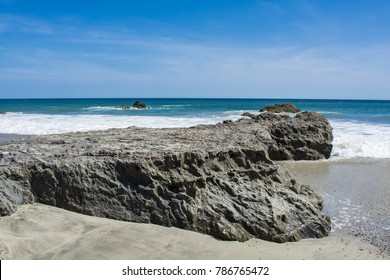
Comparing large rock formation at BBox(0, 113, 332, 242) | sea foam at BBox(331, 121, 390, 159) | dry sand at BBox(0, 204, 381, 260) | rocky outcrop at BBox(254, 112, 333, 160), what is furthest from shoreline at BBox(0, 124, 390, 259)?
sea foam at BBox(331, 121, 390, 159)

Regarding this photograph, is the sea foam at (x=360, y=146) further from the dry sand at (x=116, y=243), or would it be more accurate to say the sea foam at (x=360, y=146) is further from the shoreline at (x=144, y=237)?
the dry sand at (x=116, y=243)

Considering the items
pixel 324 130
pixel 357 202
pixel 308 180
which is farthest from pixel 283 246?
pixel 324 130

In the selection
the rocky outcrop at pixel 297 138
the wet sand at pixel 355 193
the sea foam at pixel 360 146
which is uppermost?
the rocky outcrop at pixel 297 138

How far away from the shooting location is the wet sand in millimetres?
5910

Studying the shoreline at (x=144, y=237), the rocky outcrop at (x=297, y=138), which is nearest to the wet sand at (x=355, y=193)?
the shoreline at (x=144, y=237)

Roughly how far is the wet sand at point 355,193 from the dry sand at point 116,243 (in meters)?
0.64

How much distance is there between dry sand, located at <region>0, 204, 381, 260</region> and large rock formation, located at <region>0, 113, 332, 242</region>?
183mm

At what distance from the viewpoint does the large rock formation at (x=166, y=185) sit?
5.09 m

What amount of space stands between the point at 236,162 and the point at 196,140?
30.6 inches

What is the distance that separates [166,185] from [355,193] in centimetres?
426

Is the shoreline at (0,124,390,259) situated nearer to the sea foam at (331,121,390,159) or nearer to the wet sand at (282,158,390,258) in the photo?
the wet sand at (282,158,390,258)

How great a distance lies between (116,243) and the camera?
14.5ft

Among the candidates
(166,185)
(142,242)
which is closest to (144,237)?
(142,242)

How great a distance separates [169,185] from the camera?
5.37 meters
